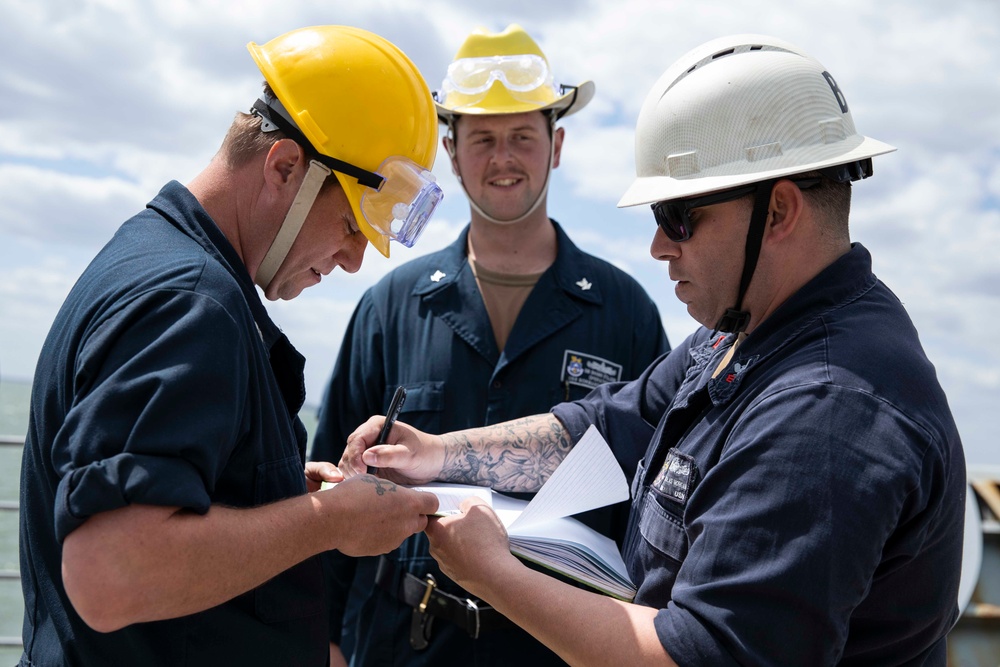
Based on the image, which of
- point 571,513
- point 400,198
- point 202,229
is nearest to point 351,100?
point 400,198

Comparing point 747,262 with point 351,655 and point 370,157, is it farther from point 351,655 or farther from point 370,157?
point 351,655

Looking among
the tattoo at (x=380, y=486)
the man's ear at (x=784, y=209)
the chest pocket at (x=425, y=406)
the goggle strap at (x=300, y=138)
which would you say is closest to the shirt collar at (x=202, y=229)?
the goggle strap at (x=300, y=138)

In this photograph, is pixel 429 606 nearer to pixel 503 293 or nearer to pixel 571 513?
pixel 571 513

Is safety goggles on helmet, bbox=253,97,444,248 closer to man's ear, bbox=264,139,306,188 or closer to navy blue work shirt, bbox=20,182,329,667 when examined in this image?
man's ear, bbox=264,139,306,188

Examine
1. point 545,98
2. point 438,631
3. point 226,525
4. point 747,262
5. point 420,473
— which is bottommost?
point 438,631

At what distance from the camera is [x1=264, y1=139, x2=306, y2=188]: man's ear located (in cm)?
223

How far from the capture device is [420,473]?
9.73 feet

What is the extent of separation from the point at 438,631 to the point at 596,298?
61.5 inches

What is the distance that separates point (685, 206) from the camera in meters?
2.27

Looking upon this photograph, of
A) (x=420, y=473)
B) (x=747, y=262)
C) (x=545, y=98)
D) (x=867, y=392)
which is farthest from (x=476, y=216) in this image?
(x=867, y=392)

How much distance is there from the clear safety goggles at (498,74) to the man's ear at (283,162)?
201 centimetres

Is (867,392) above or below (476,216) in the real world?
below

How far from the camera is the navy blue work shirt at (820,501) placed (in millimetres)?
1777

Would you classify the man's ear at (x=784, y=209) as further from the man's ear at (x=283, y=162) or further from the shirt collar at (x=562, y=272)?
the shirt collar at (x=562, y=272)
